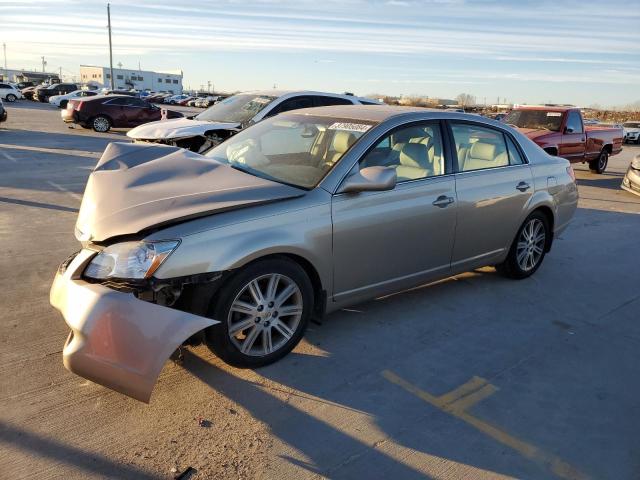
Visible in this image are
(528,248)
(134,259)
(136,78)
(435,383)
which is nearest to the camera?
(134,259)

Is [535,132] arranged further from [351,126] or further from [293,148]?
[293,148]

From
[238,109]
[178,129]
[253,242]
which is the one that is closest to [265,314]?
[253,242]

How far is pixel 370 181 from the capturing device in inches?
138

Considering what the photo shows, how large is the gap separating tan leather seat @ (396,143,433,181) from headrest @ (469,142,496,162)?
0.60 meters

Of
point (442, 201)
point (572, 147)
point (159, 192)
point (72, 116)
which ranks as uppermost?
point (159, 192)

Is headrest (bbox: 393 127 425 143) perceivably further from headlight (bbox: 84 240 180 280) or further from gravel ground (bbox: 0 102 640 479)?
headlight (bbox: 84 240 180 280)

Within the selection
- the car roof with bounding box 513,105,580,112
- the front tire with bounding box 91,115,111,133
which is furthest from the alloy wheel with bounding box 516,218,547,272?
the front tire with bounding box 91,115,111,133

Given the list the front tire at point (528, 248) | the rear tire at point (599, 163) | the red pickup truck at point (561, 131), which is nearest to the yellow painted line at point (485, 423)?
the front tire at point (528, 248)

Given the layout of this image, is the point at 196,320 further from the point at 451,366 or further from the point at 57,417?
the point at 451,366

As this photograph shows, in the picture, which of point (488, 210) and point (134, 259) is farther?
point (488, 210)

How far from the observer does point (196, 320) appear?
2.80m

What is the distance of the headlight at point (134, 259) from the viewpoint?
2.85 meters

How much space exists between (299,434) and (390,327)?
4.88 ft

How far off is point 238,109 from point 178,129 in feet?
4.32
